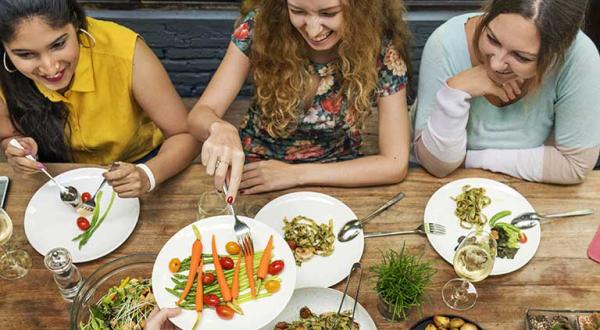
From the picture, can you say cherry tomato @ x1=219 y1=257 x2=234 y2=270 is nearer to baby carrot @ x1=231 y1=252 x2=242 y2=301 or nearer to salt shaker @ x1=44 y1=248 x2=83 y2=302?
baby carrot @ x1=231 y1=252 x2=242 y2=301

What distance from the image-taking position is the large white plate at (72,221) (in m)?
1.67

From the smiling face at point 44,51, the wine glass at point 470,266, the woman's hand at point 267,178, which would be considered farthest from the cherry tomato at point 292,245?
the smiling face at point 44,51

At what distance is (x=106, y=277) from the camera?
155 cm

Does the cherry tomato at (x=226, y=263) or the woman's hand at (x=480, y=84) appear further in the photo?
the woman's hand at (x=480, y=84)

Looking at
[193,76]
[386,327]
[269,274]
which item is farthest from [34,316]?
[193,76]

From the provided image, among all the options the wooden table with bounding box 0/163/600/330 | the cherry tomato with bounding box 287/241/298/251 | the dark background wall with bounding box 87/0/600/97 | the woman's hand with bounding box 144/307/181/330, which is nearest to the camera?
the woman's hand with bounding box 144/307/181/330

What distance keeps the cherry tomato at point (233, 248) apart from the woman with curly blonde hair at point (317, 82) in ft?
0.96

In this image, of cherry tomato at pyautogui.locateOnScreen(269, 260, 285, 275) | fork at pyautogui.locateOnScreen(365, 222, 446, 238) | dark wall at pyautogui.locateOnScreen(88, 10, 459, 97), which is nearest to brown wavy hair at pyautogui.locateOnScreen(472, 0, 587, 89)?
fork at pyautogui.locateOnScreen(365, 222, 446, 238)

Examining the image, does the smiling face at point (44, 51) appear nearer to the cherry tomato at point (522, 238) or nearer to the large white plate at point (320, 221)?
the large white plate at point (320, 221)

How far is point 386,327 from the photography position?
1.54 meters

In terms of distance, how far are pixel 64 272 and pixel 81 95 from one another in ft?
2.42

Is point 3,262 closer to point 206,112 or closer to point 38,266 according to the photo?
point 38,266

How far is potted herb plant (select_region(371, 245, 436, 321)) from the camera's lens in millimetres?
1501

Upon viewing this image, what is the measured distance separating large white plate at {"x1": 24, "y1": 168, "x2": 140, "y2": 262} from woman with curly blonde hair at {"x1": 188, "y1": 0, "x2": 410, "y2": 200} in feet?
1.21
